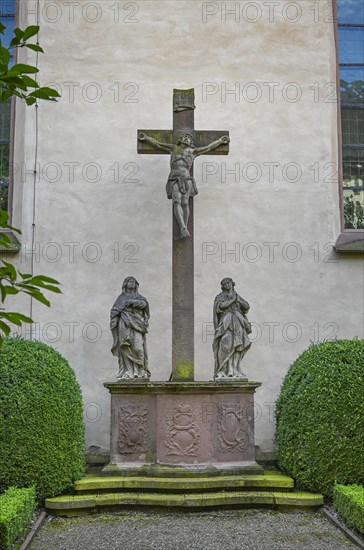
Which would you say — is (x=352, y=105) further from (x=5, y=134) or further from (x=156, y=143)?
(x=5, y=134)

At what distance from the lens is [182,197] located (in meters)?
7.70

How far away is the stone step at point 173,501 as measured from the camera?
21.2ft

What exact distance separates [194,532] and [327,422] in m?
1.71

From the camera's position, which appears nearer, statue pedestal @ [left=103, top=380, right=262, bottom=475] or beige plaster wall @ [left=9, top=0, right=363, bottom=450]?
statue pedestal @ [left=103, top=380, right=262, bottom=475]

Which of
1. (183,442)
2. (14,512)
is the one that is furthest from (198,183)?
(14,512)

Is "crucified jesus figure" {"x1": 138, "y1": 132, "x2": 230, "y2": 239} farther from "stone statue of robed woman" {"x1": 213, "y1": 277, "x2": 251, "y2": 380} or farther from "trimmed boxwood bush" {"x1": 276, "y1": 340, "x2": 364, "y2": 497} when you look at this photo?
"trimmed boxwood bush" {"x1": 276, "y1": 340, "x2": 364, "y2": 497}

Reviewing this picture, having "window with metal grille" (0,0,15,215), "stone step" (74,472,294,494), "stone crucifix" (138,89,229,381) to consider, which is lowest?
"stone step" (74,472,294,494)

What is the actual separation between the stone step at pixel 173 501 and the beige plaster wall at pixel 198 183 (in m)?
2.13

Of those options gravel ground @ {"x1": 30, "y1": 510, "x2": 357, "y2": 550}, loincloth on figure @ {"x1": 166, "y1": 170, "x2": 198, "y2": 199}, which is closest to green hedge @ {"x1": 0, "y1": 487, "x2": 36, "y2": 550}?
gravel ground @ {"x1": 30, "y1": 510, "x2": 357, "y2": 550}

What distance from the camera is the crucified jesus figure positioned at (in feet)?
25.2

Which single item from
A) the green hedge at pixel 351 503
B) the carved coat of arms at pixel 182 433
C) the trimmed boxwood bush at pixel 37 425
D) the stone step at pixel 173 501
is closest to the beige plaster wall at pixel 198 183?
the carved coat of arms at pixel 182 433

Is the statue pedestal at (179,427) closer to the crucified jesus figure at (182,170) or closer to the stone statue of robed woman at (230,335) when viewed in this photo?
the stone statue of robed woman at (230,335)

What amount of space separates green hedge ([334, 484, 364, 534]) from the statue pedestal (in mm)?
944

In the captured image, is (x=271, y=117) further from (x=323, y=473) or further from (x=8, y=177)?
(x=323, y=473)
